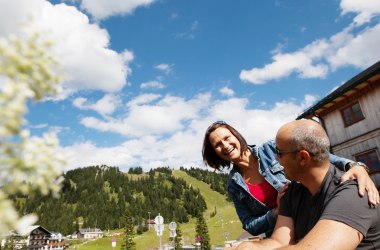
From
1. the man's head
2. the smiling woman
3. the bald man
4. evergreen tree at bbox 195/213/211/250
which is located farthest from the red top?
evergreen tree at bbox 195/213/211/250

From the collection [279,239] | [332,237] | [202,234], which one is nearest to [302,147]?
[332,237]

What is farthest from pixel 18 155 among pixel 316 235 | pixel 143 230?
pixel 143 230

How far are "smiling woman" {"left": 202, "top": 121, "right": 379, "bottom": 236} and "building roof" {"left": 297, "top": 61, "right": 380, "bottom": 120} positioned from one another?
16.4 meters

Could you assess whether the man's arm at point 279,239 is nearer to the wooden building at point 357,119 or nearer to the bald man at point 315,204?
the bald man at point 315,204

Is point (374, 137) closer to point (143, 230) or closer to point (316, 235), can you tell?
point (316, 235)

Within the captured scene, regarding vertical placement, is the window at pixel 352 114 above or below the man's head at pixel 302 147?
above

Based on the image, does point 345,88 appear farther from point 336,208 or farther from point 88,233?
point 88,233

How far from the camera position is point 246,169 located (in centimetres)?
544

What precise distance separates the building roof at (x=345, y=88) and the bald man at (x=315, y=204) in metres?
17.8

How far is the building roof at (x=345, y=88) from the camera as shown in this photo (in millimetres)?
18833

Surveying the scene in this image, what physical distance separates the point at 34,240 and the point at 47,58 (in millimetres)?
159411

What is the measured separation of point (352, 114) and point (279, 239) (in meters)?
20.5

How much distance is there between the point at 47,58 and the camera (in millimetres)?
1237

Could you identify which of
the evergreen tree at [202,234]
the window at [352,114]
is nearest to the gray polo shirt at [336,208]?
the window at [352,114]
